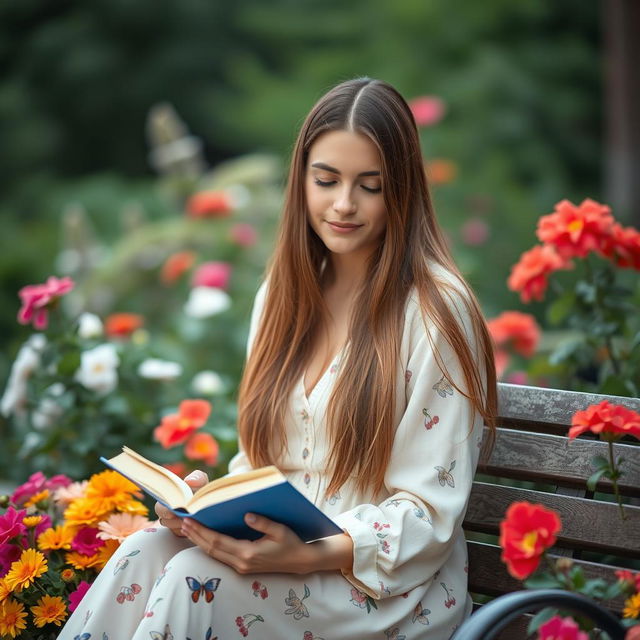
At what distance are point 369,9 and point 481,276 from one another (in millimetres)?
3962

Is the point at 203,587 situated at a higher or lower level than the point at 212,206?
lower

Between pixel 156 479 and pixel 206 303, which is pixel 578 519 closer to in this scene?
pixel 156 479

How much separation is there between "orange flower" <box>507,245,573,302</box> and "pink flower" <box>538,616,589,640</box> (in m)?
1.16

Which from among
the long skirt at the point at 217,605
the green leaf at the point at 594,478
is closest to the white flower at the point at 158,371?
the long skirt at the point at 217,605

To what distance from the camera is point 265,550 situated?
1.88m

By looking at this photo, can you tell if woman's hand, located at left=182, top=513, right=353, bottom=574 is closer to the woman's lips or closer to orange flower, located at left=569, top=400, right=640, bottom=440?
orange flower, located at left=569, top=400, right=640, bottom=440

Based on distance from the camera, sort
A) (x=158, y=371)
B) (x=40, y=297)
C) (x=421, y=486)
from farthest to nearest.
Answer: (x=158, y=371), (x=40, y=297), (x=421, y=486)

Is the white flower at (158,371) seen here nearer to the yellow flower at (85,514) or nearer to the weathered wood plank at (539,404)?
the yellow flower at (85,514)

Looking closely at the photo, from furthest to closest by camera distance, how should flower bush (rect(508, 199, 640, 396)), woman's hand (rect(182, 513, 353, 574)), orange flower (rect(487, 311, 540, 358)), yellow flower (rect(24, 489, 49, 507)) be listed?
orange flower (rect(487, 311, 540, 358))
flower bush (rect(508, 199, 640, 396))
yellow flower (rect(24, 489, 49, 507))
woman's hand (rect(182, 513, 353, 574))

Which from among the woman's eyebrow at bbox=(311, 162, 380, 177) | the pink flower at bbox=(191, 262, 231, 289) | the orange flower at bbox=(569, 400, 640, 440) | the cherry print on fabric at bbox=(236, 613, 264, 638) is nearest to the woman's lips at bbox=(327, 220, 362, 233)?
the woman's eyebrow at bbox=(311, 162, 380, 177)

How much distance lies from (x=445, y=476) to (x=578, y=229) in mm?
835

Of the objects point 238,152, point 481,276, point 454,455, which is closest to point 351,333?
point 454,455

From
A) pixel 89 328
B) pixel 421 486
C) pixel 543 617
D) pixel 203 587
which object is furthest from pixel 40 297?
A: pixel 543 617

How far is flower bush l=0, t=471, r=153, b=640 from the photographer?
2.11 metres
